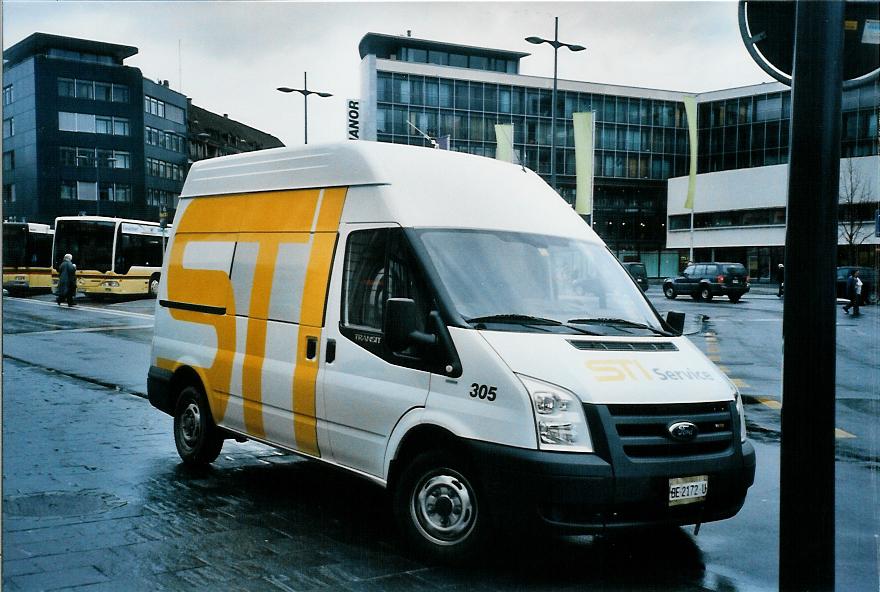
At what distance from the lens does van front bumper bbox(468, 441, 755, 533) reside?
14.6 ft

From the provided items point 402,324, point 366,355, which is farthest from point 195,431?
point 402,324

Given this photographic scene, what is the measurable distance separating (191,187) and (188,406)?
78.8 inches

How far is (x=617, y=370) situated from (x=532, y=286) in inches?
35.8

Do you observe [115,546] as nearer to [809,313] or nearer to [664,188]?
[809,313]

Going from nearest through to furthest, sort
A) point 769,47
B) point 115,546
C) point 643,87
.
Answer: point 769,47 < point 115,546 < point 643,87

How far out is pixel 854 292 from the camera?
31016 mm

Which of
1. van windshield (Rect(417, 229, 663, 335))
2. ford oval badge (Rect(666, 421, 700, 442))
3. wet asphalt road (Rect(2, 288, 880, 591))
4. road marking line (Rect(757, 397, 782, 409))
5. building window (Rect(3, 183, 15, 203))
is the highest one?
building window (Rect(3, 183, 15, 203))

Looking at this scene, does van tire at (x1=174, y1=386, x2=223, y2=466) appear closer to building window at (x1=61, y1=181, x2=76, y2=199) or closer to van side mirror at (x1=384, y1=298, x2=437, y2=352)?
van side mirror at (x1=384, y1=298, x2=437, y2=352)

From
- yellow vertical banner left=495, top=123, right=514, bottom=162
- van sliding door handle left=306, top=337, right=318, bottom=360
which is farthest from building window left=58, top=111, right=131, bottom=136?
van sliding door handle left=306, top=337, right=318, bottom=360

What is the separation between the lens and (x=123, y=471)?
7.18 meters

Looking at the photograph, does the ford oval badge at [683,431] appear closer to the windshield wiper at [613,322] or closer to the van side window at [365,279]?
the windshield wiper at [613,322]

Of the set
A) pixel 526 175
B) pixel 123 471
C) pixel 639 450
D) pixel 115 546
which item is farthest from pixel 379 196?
pixel 123 471

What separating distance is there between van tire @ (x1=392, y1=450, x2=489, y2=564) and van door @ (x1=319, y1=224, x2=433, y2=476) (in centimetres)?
34

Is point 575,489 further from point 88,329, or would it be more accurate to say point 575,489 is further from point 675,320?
point 88,329
